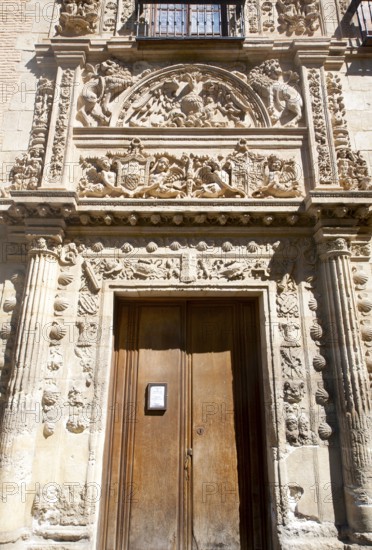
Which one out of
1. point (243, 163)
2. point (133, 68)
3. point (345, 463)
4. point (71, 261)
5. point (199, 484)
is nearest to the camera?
point (345, 463)

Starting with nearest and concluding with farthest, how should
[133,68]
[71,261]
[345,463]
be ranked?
[345,463] → [71,261] → [133,68]

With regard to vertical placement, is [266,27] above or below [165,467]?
above

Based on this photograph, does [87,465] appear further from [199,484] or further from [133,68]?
[133,68]

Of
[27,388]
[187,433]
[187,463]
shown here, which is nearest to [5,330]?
[27,388]

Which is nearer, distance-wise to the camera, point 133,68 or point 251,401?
point 251,401

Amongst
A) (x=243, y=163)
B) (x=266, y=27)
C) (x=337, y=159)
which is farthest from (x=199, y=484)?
(x=266, y=27)

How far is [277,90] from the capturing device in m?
5.74

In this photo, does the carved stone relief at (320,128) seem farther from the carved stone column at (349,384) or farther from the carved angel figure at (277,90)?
the carved stone column at (349,384)

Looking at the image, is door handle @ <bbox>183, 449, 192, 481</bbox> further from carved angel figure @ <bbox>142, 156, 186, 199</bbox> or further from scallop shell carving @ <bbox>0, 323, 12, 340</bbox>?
carved angel figure @ <bbox>142, 156, 186, 199</bbox>

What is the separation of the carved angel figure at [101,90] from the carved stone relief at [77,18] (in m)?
0.59

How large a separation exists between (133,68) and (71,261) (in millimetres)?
3009

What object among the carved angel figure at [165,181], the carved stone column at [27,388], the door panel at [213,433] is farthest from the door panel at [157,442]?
the carved angel figure at [165,181]

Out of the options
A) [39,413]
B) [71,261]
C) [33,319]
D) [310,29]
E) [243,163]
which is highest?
[310,29]

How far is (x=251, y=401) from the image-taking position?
4.70 metres
